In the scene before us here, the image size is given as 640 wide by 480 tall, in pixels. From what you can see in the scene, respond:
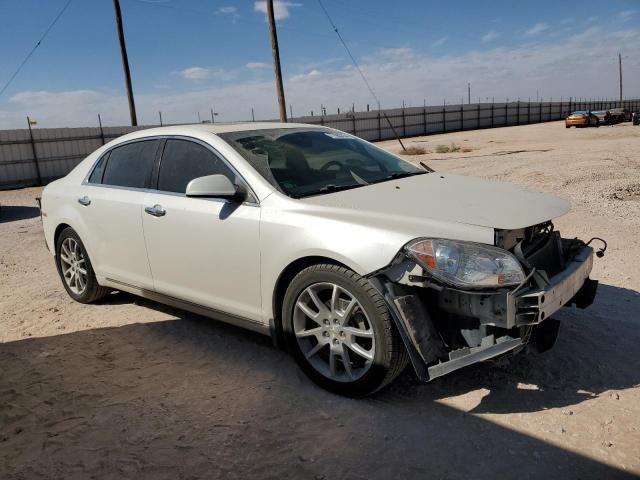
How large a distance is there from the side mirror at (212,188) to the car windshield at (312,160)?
25 centimetres

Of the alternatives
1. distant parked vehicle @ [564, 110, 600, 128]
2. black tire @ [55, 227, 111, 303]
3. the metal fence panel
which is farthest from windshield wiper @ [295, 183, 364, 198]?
distant parked vehicle @ [564, 110, 600, 128]

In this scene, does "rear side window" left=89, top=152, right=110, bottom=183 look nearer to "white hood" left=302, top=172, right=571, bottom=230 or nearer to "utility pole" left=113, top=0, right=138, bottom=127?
"white hood" left=302, top=172, right=571, bottom=230

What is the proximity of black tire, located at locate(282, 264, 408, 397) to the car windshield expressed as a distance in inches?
23.3

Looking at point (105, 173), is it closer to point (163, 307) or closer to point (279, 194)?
point (163, 307)

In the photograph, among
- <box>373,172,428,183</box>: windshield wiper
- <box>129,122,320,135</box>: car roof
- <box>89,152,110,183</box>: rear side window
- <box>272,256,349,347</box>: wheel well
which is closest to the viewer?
<box>272,256,349,347</box>: wheel well

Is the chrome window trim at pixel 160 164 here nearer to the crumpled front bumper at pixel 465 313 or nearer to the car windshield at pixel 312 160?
the car windshield at pixel 312 160

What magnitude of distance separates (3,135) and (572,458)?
863 inches

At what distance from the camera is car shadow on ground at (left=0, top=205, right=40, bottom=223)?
11602 millimetres

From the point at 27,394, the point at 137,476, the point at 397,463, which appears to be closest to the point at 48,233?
the point at 27,394

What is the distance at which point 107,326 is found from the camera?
179 inches

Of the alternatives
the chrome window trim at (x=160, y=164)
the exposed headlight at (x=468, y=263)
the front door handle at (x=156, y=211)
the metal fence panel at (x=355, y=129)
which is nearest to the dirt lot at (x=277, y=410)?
the exposed headlight at (x=468, y=263)

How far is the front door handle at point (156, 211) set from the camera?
12.7ft

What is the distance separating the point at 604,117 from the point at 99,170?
42376 millimetres

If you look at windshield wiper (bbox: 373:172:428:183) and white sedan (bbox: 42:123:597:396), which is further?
windshield wiper (bbox: 373:172:428:183)
